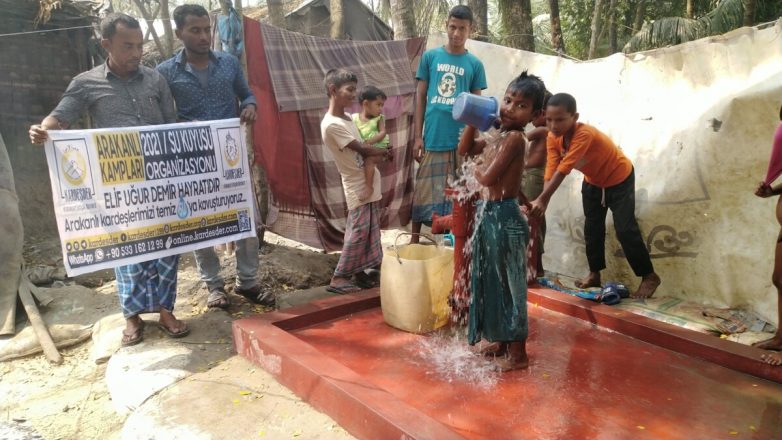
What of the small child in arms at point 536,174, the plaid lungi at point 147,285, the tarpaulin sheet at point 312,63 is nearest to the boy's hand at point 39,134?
the plaid lungi at point 147,285

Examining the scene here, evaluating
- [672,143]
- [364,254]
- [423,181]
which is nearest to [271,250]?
[364,254]

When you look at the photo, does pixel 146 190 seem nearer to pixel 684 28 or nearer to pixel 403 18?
pixel 403 18

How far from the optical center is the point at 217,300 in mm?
3844

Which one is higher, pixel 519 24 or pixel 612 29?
pixel 612 29

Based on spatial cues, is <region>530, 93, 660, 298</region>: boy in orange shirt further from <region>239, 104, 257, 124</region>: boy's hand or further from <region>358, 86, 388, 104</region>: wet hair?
<region>239, 104, 257, 124</region>: boy's hand

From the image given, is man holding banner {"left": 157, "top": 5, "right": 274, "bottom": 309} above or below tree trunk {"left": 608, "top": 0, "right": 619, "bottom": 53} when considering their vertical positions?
below

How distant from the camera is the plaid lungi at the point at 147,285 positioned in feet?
10.8

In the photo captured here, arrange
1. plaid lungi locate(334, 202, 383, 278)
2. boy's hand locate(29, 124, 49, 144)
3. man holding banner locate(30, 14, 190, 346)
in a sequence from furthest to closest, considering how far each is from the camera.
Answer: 1. plaid lungi locate(334, 202, 383, 278)
2. man holding banner locate(30, 14, 190, 346)
3. boy's hand locate(29, 124, 49, 144)

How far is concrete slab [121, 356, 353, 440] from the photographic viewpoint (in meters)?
2.41

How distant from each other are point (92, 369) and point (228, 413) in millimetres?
1367

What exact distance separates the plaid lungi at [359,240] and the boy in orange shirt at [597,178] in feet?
4.33

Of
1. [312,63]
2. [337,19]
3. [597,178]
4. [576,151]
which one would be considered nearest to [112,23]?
[312,63]

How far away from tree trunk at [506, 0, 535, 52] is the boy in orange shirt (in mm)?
3121

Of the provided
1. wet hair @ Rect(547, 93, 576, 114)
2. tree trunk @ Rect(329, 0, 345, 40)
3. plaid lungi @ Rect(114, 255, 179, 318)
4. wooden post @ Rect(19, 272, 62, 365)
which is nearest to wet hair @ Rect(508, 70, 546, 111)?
wet hair @ Rect(547, 93, 576, 114)
